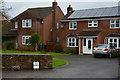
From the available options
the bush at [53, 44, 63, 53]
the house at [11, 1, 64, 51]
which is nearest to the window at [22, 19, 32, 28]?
the house at [11, 1, 64, 51]

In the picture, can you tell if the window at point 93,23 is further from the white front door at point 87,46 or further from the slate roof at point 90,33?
Result: the white front door at point 87,46

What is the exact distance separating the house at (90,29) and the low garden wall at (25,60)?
1258cm

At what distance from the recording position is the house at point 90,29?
23.9m

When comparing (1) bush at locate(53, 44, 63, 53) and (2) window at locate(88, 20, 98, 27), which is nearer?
(2) window at locate(88, 20, 98, 27)

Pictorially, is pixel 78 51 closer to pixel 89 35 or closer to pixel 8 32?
pixel 89 35

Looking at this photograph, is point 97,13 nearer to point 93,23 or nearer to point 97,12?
point 97,12

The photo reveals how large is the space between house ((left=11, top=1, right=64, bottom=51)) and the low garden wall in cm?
1696

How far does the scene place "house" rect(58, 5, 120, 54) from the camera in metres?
23.9

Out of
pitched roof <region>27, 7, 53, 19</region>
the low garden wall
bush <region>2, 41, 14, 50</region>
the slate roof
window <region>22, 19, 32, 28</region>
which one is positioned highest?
pitched roof <region>27, 7, 53, 19</region>

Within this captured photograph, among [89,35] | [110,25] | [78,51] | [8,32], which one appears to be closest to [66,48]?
[78,51]

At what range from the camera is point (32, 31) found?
99.6 ft

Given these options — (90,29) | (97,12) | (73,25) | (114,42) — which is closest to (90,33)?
(90,29)

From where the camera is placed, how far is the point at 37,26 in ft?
99.9

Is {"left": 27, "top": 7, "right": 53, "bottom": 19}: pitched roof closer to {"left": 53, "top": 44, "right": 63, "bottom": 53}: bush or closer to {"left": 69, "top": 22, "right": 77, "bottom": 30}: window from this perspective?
{"left": 69, "top": 22, "right": 77, "bottom": 30}: window
